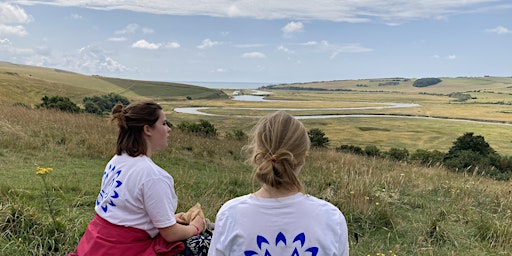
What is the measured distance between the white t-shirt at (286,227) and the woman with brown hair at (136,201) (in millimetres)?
656

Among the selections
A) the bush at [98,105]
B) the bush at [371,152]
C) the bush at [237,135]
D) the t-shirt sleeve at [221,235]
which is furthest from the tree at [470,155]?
the bush at [98,105]

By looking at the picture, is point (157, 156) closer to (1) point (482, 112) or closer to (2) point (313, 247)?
(2) point (313, 247)

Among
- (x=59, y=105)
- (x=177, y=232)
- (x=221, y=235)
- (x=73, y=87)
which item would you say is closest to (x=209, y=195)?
(x=177, y=232)

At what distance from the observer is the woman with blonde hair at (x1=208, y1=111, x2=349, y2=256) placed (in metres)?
1.99

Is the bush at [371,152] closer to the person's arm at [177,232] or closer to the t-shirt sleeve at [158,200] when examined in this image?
the person's arm at [177,232]

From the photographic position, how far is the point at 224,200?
5.98 meters

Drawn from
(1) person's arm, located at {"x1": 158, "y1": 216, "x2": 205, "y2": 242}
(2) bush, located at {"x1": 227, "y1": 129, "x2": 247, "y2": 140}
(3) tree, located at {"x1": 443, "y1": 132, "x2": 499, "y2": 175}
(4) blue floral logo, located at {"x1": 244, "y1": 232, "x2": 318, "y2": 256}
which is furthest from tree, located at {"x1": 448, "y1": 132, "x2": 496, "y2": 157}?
(4) blue floral logo, located at {"x1": 244, "y1": 232, "x2": 318, "y2": 256}

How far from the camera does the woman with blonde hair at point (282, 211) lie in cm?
199

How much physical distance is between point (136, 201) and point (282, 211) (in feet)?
3.48

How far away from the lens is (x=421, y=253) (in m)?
4.28

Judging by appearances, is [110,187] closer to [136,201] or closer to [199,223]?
[136,201]

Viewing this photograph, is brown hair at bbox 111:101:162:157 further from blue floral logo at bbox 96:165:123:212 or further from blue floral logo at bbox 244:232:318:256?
blue floral logo at bbox 244:232:318:256

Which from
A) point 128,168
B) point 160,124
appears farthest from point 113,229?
point 160,124

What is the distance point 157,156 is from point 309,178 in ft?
13.6
